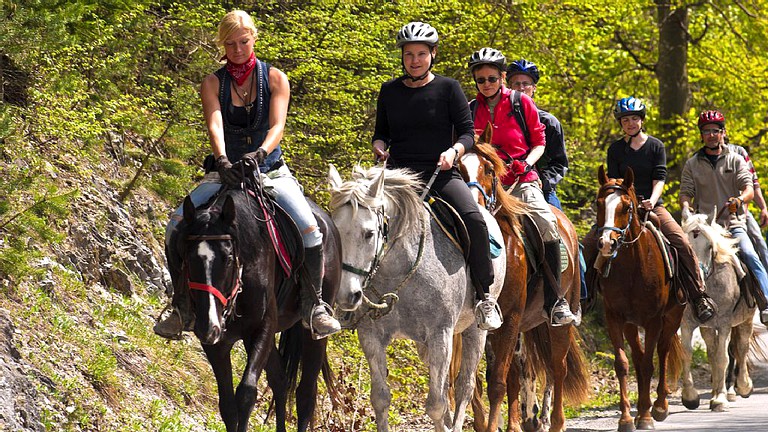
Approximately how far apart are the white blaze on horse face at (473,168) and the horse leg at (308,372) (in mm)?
1662

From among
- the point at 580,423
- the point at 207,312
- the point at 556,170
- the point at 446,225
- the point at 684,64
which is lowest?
the point at 580,423

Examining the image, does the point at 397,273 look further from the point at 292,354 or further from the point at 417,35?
the point at 417,35

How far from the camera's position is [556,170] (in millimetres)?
11625

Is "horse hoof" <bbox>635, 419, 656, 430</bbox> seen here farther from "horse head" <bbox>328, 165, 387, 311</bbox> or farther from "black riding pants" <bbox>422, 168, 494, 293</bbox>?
"horse head" <bbox>328, 165, 387, 311</bbox>

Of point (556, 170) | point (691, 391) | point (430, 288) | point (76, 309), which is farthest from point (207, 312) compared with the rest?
point (691, 391)

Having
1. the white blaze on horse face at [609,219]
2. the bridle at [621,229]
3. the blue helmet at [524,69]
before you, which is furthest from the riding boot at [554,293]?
the blue helmet at [524,69]

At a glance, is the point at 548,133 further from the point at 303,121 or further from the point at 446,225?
A: the point at 446,225

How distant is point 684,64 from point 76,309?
16.0 m

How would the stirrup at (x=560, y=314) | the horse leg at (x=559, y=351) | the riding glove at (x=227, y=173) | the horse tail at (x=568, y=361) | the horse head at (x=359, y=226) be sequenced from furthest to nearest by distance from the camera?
the horse tail at (x=568, y=361), the horse leg at (x=559, y=351), the stirrup at (x=560, y=314), the horse head at (x=359, y=226), the riding glove at (x=227, y=173)

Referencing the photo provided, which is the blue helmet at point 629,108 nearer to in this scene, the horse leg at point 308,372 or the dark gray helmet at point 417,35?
the dark gray helmet at point 417,35

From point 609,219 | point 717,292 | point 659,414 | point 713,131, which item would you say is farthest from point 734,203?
point 609,219

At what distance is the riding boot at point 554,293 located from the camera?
33.3 ft

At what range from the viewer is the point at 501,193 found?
952 cm

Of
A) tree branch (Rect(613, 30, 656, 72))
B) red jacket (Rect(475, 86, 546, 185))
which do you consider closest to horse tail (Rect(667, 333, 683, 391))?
red jacket (Rect(475, 86, 546, 185))
